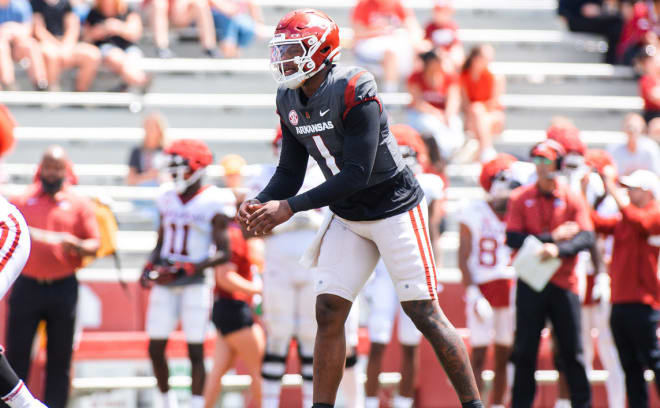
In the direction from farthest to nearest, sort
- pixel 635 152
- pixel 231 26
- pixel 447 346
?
pixel 231 26 → pixel 635 152 → pixel 447 346

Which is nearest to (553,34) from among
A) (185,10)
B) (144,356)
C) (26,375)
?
(185,10)

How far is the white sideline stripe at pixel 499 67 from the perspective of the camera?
1112 cm

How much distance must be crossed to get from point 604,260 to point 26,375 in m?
4.40

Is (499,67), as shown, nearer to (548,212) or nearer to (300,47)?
(548,212)

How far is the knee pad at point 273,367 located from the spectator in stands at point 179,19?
4.98 meters

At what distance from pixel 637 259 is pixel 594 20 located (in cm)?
601

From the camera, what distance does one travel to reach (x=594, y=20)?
495 inches

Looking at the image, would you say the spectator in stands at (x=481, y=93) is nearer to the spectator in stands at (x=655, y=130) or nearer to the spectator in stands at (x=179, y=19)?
the spectator in stands at (x=655, y=130)

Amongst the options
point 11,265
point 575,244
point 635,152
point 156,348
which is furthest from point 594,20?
point 11,265

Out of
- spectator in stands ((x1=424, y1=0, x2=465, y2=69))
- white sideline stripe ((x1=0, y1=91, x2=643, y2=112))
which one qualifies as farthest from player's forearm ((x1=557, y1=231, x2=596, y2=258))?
spectator in stands ((x1=424, y1=0, x2=465, y2=69))

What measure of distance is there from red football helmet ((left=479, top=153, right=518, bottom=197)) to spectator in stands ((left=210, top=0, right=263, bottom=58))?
4.21m

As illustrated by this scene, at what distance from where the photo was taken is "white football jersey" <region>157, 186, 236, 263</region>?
7320 millimetres

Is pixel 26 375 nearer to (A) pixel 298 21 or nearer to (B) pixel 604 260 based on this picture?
(A) pixel 298 21

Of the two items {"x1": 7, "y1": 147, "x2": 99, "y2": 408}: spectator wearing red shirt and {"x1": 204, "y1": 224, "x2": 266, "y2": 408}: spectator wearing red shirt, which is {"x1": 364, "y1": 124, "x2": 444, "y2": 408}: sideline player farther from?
{"x1": 7, "y1": 147, "x2": 99, "y2": 408}: spectator wearing red shirt
